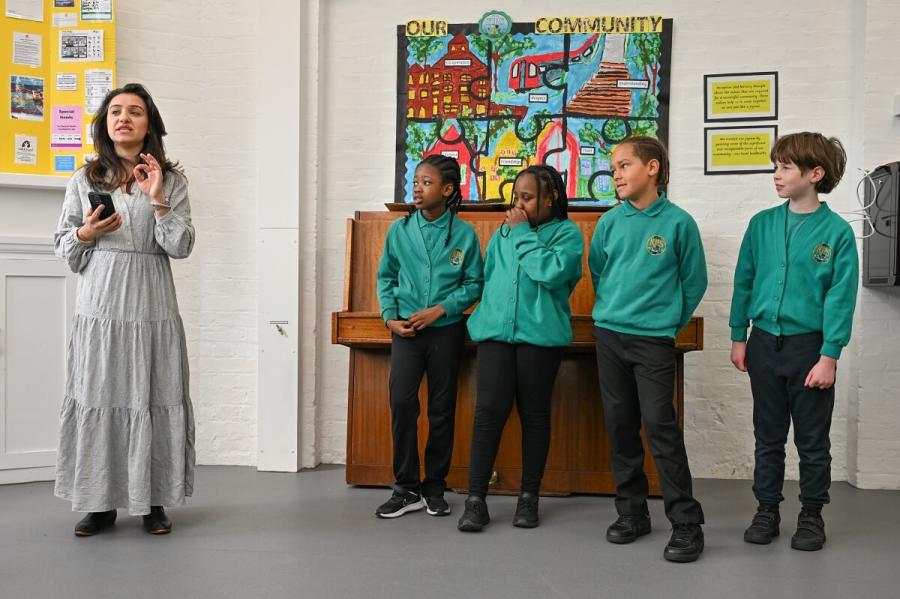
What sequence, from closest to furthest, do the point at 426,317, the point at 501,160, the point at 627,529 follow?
the point at 627,529 → the point at 426,317 → the point at 501,160

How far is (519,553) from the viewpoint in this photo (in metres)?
2.69

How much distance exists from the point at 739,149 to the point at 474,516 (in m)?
2.42

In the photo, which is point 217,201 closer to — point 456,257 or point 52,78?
point 52,78

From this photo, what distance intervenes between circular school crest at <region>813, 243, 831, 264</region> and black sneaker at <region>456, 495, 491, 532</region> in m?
1.50

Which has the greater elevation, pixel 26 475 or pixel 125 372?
pixel 125 372

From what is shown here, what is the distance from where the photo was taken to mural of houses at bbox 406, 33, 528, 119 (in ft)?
13.9

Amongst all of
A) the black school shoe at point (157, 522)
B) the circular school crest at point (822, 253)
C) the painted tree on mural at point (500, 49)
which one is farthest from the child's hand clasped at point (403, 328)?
the painted tree on mural at point (500, 49)

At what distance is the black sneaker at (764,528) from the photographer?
2.83m

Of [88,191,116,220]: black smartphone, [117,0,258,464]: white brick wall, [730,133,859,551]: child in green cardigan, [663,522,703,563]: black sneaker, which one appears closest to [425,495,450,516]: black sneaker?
[663,522,703,563]: black sneaker

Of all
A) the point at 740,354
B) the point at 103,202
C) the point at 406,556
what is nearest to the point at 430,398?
the point at 406,556

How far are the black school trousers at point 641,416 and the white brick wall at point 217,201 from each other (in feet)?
7.03

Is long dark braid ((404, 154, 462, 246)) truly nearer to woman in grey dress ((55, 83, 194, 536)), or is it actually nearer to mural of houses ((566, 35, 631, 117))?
woman in grey dress ((55, 83, 194, 536))

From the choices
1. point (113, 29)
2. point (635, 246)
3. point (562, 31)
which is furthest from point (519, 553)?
point (113, 29)

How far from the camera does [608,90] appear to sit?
13.6 ft
